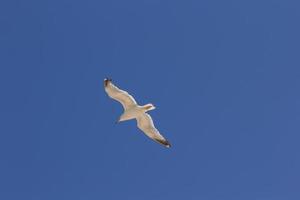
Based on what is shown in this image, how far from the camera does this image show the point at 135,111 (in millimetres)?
58250

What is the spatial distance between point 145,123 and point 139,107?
78.0 inches

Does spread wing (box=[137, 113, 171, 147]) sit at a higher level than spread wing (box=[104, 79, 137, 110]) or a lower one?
lower

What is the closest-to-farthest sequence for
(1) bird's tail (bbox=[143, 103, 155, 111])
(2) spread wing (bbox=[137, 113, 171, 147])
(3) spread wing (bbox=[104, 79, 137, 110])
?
(3) spread wing (bbox=[104, 79, 137, 110])
(1) bird's tail (bbox=[143, 103, 155, 111])
(2) spread wing (bbox=[137, 113, 171, 147])

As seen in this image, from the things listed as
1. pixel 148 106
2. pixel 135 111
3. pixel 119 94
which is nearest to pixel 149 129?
pixel 135 111

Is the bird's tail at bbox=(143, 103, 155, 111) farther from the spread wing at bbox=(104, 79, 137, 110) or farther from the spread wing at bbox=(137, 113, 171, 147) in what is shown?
the spread wing at bbox=(137, 113, 171, 147)

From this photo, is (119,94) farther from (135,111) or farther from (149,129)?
(149,129)

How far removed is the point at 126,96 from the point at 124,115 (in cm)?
147

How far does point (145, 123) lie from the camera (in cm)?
5966

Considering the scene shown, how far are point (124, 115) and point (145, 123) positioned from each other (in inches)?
55.2

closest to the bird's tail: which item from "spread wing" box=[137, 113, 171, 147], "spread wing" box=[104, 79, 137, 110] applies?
"spread wing" box=[104, 79, 137, 110]

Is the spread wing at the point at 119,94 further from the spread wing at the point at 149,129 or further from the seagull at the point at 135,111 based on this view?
the spread wing at the point at 149,129

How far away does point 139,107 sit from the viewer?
57.9m

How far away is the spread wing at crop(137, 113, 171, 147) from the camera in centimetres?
5934

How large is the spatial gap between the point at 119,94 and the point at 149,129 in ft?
10.7
